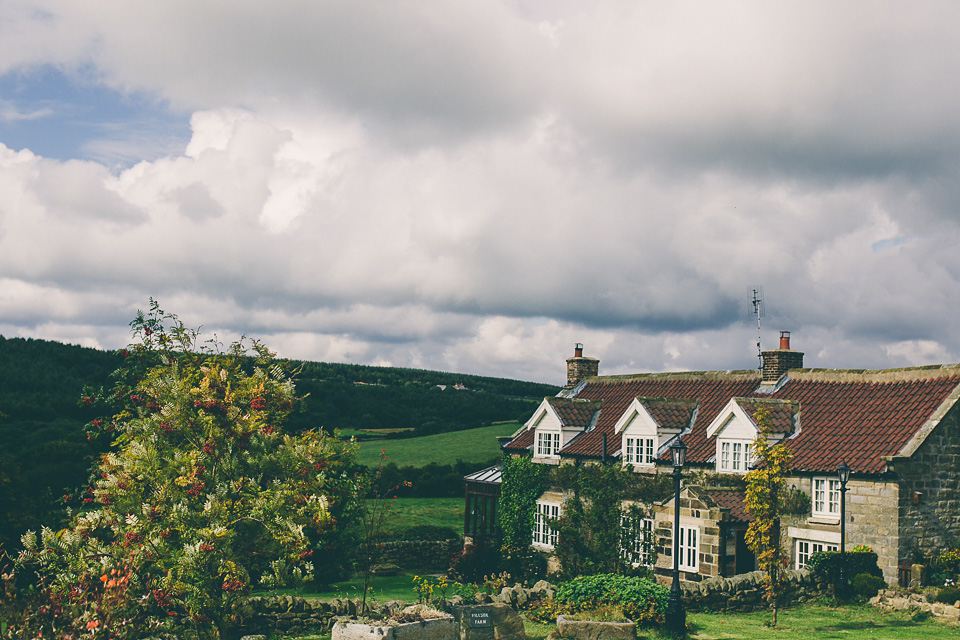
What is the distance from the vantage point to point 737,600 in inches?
953

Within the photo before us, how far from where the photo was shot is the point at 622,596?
69.1 ft

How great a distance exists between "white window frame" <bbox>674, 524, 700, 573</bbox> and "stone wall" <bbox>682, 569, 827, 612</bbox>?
3000 mm

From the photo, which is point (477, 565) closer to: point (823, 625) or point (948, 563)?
point (823, 625)

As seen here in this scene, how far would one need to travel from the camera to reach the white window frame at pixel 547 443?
37.8 metres

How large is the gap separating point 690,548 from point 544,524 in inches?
342

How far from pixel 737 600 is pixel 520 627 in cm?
862

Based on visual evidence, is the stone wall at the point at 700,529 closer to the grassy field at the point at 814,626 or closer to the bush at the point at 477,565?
the grassy field at the point at 814,626

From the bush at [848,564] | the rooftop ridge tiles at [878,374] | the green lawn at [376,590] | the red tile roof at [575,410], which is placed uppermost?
the rooftop ridge tiles at [878,374]

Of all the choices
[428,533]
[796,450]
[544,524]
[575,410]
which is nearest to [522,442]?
[575,410]

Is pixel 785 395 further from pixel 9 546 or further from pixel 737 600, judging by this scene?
pixel 9 546

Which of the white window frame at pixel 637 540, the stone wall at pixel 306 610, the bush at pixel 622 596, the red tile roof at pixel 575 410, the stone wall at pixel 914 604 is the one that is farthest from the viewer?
the red tile roof at pixel 575 410

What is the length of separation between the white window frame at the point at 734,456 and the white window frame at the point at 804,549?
3157 mm

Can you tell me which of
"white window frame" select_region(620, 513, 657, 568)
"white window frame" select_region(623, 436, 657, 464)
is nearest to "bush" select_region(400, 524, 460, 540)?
"white window frame" select_region(623, 436, 657, 464)

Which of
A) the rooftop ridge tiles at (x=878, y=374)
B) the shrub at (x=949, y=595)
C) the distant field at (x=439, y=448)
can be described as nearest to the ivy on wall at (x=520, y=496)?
the rooftop ridge tiles at (x=878, y=374)
